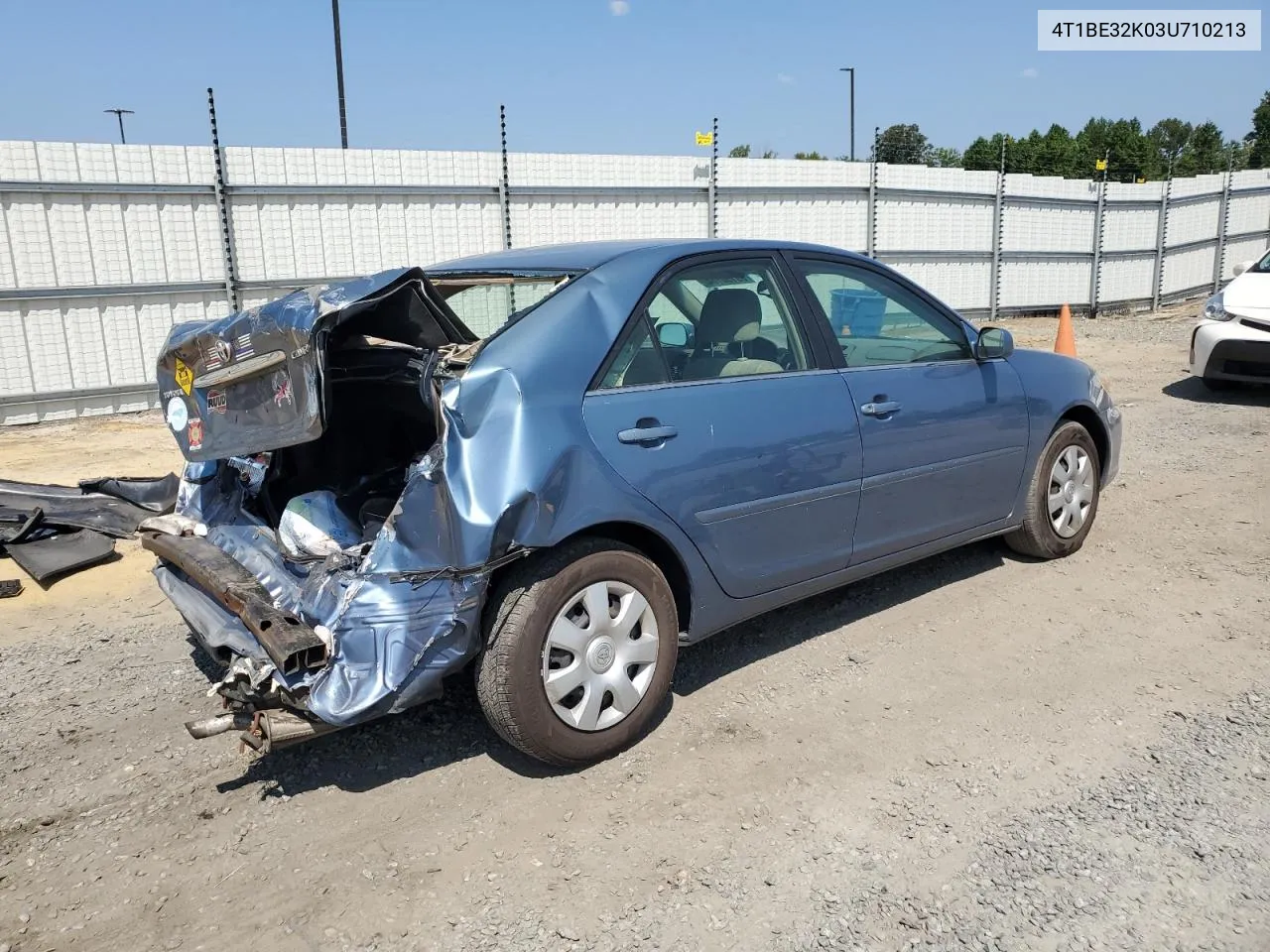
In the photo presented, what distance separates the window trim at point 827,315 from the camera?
4059mm

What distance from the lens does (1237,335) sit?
9.45 meters

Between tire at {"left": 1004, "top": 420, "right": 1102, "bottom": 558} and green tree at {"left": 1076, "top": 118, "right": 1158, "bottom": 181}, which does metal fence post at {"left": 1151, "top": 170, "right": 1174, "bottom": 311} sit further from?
green tree at {"left": 1076, "top": 118, "right": 1158, "bottom": 181}

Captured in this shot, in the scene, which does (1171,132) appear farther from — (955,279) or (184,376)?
(184,376)

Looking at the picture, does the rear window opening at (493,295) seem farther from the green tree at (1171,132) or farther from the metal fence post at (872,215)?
the green tree at (1171,132)

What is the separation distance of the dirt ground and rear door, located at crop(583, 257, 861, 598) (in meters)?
0.62

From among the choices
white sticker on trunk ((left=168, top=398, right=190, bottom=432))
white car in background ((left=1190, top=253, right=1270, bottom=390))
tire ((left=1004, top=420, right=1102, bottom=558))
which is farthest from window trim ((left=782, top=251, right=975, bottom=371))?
white car in background ((left=1190, top=253, right=1270, bottom=390))

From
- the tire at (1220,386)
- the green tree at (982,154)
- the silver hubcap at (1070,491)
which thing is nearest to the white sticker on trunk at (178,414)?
the silver hubcap at (1070,491)

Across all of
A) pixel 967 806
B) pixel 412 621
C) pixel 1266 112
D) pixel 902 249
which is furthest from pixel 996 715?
pixel 1266 112

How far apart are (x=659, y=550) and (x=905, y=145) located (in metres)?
71.7

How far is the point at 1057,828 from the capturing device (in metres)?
2.96

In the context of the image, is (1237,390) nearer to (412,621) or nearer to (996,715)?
(996,715)

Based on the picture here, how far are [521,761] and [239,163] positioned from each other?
27.7 feet

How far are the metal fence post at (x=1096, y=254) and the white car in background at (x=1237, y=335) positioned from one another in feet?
27.7

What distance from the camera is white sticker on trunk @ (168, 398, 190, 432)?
3711mm
